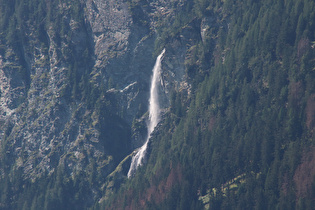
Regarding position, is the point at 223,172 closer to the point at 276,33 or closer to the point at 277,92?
the point at 277,92

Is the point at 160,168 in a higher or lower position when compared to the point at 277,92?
lower

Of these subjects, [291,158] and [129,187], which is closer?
[291,158]

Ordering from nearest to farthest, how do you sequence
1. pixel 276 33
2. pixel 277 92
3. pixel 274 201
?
pixel 274 201 → pixel 277 92 → pixel 276 33

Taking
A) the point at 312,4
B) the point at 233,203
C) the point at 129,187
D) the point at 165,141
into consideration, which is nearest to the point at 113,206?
the point at 129,187

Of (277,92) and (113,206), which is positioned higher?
(277,92)

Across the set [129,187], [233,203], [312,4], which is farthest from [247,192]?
[312,4]

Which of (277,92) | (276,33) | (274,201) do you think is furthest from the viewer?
(276,33)

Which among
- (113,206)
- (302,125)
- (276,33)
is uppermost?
(276,33)

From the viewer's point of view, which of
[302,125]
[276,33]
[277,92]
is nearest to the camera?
[302,125]

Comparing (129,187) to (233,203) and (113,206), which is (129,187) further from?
(233,203)
